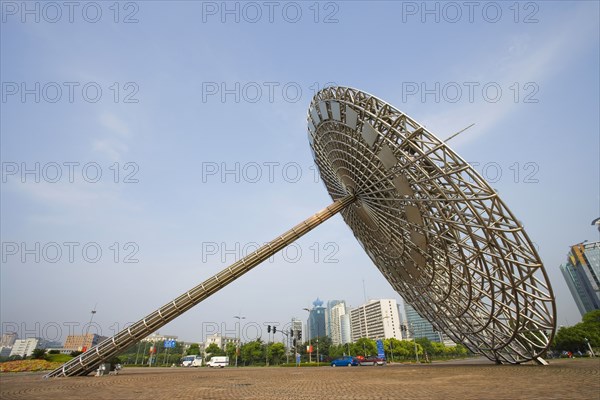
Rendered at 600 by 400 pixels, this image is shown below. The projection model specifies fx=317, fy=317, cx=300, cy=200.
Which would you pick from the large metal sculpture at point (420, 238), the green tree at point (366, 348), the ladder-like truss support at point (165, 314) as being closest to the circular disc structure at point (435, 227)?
the large metal sculpture at point (420, 238)

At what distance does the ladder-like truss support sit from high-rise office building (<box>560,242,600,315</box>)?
183756 mm

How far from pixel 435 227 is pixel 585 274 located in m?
203

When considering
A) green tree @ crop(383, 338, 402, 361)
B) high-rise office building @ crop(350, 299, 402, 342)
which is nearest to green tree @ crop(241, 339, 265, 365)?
green tree @ crop(383, 338, 402, 361)

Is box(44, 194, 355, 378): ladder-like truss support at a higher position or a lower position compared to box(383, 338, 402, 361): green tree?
higher

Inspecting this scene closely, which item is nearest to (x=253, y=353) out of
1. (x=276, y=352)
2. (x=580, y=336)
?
(x=276, y=352)

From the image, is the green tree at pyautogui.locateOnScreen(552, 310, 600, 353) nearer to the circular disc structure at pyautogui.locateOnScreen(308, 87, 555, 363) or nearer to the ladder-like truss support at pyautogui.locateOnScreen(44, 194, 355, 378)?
the circular disc structure at pyautogui.locateOnScreen(308, 87, 555, 363)

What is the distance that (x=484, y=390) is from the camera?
11.0 meters

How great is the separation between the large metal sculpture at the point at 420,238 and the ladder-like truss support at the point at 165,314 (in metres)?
0.08

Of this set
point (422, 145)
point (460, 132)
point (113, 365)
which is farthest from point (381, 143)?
point (113, 365)

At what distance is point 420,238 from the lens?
71.7 feet

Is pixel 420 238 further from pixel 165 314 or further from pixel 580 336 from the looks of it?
pixel 580 336

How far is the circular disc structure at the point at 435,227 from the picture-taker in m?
17.5

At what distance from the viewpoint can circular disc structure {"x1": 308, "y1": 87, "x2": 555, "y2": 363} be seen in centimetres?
1755

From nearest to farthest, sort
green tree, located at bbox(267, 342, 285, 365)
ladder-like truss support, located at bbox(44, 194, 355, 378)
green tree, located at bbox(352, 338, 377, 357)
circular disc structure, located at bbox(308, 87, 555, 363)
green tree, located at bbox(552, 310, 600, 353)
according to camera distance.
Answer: circular disc structure, located at bbox(308, 87, 555, 363)
ladder-like truss support, located at bbox(44, 194, 355, 378)
green tree, located at bbox(552, 310, 600, 353)
green tree, located at bbox(267, 342, 285, 365)
green tree, located at bbox(352, 338, 377, 357)
